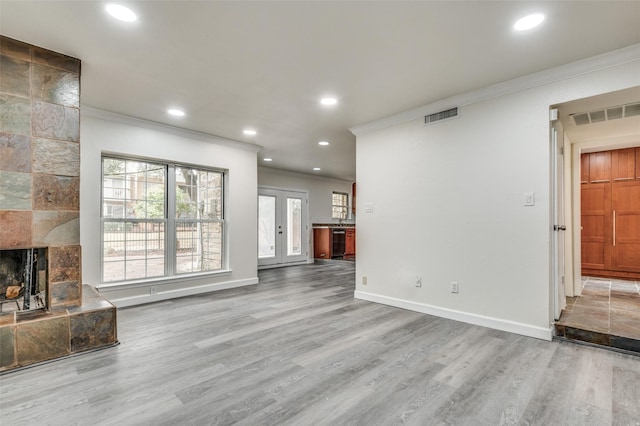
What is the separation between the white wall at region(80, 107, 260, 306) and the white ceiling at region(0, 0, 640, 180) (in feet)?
1.48

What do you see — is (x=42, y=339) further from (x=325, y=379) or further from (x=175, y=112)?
(x=175, y=112)

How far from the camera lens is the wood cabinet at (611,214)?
17.5 feet

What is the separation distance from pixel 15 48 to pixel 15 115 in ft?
1.71

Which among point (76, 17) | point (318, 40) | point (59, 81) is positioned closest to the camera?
point (76, 17)

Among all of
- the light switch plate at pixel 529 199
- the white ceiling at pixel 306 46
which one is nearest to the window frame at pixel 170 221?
the white ceiling at pixel 306 46

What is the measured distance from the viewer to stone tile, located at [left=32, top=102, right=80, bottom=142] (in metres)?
2.60

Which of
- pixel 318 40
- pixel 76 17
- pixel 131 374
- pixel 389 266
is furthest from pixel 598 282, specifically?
pixel 76 17

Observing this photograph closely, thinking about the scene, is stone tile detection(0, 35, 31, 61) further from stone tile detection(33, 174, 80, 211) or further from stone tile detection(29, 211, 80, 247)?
stone tile detection(29, 211, 80, 247)

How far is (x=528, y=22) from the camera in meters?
2.22

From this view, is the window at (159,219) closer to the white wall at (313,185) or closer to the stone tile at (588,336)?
the white wall at (313,185)

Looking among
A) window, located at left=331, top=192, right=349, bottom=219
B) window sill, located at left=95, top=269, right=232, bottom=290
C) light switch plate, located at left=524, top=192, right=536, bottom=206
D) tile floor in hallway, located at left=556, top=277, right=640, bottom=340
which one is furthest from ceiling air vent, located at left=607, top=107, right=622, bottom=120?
window, located at left=331, top=192, right=349, bottom=219

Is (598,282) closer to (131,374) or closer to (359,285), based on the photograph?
(359,285)

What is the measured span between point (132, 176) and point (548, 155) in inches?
194

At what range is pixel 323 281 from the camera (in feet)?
19.6
